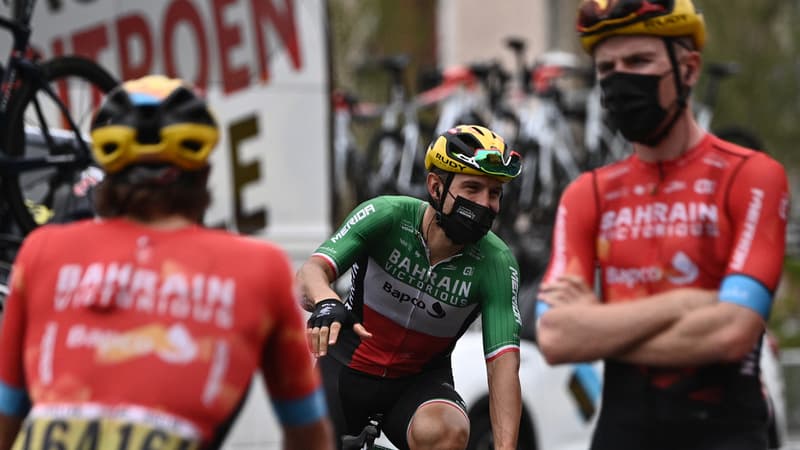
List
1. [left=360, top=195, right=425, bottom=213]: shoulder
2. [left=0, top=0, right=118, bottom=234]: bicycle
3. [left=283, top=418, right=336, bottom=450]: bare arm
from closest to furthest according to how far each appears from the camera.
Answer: [left=283, top=418, right=336, bottom=450]: bare arm
[left=360, top=195, right=425, bottom=213]: shoulder
[left=0, top=0, right=118, bottom=234]: bicycle

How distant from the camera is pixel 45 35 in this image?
9078mm

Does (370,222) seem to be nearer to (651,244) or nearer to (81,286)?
(651,244)

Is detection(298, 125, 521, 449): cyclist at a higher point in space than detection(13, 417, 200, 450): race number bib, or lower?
lower

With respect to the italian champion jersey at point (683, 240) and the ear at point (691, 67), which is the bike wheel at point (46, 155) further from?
the ear at point (691, 67)

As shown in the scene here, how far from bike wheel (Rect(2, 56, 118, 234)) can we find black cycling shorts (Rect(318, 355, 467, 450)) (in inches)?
88.6

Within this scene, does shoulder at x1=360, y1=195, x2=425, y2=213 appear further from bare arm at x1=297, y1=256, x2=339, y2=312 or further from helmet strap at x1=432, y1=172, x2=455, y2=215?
bare arm at x1=297, y1=256, x2=339, y2=312

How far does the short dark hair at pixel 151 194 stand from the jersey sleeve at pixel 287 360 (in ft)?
0.79


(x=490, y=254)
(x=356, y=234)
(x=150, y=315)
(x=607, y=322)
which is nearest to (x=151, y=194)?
(x=150, y=315)

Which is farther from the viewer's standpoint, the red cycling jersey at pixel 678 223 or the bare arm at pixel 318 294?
the bare arm at pixel 318 294

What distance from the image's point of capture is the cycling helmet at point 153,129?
3.49 metres

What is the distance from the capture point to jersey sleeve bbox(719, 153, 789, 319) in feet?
14.1

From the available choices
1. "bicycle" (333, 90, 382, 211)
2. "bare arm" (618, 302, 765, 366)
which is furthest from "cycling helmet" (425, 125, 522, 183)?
"bicycle" (333, 90, 382, 211)

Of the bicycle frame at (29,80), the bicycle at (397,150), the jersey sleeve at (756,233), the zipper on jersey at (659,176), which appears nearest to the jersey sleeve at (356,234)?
the zipper on jersey at (659,176)

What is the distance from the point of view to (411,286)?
6.03 metres
